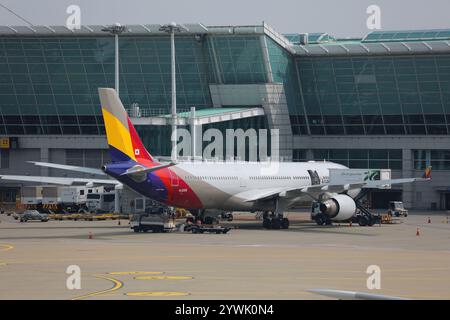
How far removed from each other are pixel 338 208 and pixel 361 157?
42245mm

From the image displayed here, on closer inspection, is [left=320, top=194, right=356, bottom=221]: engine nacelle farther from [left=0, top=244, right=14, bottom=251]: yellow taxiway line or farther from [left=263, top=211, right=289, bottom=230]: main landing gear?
[left=0, top=244, right=14, bottom=251]: yellow taxiway line

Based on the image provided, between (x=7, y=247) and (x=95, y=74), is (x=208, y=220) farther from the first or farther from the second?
(x=95, y=74)

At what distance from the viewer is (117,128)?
69.3 meters

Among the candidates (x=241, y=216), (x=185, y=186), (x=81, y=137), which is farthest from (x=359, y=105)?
(x=185, y=186)

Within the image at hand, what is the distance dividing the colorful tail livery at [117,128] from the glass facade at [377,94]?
2061 inches

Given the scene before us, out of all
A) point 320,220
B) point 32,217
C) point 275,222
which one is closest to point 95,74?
point 32,217

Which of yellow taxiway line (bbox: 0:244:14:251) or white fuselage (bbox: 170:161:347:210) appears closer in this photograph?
yellow taxiway line (bbox: 0:244:14:251)

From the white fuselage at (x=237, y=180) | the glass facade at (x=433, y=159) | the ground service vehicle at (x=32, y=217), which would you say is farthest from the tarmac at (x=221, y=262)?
the glass facade at (x=433, y=159)

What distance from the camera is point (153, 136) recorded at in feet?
353

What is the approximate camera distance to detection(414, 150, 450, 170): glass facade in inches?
4641

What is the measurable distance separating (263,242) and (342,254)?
418 inches

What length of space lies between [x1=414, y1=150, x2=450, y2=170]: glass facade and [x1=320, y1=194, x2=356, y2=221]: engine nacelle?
129 ft

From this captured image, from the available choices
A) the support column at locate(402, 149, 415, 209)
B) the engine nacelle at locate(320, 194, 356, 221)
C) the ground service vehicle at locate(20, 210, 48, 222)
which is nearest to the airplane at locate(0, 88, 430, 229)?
the engine nacelle at locate(320, 194, 356, 221)

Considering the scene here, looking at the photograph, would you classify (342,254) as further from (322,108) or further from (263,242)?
(322,108)
